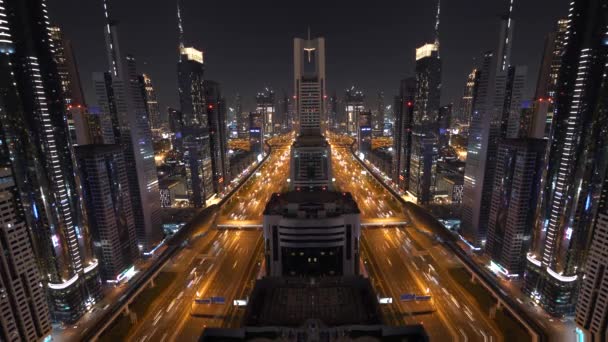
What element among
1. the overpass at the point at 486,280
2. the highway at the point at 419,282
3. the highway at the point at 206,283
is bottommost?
the highway at the point at 419,282

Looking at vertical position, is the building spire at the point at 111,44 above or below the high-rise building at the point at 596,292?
above

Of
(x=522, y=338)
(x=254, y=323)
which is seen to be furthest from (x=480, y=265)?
(x=254, y=323)

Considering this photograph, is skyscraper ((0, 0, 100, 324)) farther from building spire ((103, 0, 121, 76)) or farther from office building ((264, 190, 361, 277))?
office building ((264, 190, 361, 277))

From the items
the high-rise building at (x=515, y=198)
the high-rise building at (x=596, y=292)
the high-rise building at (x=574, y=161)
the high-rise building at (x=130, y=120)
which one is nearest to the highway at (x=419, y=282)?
the high-rise building at (x=515, y=198)

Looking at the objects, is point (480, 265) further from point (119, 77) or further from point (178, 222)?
point (119, 77)

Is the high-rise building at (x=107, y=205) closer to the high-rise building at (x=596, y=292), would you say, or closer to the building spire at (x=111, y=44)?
the building spire at (x=111, y=44)

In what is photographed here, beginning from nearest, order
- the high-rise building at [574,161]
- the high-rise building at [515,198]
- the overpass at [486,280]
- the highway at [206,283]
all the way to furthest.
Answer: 1. the high-rise building at [574,161]
2. the overpass at [486,280]
3. the highway at [206,283]
4. the high-rise building at [515,198]
